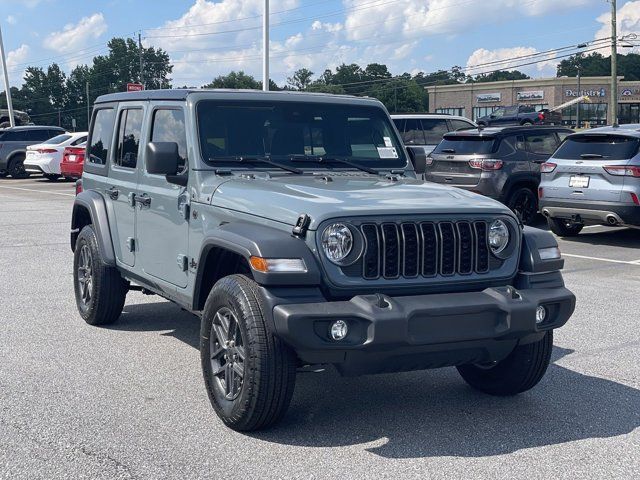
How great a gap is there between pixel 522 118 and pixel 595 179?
87.3ft

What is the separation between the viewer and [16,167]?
32.3 metres

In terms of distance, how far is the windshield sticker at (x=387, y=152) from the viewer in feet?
21.7

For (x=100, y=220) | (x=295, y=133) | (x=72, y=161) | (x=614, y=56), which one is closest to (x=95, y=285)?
(x=100, y=220)

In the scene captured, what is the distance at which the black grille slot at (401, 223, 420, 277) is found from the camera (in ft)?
16.2

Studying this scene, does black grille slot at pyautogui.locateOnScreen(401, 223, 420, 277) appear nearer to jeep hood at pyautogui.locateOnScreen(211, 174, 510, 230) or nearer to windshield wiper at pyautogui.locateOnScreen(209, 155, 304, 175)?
jeep hood at pyautogui.locateOnScreen(211, 174, 510, 230)

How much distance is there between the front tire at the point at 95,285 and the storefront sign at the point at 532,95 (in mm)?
95483

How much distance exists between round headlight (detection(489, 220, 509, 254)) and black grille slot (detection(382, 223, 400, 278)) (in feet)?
2.07

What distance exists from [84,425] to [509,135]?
11.5 m

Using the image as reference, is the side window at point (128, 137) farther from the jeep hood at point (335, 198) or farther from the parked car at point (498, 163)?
the parked car at point (498, 163)

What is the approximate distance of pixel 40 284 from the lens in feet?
32.8

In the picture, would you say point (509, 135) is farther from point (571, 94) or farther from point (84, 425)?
point (571, 94)

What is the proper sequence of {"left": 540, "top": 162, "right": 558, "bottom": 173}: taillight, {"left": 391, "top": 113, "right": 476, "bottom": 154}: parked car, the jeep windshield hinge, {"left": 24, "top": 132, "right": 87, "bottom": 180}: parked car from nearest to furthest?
the jeep windshield hinge < {"left": 540, "top": 162, "right": 558, "bottom": 173}: taillight < {"left": 391, "top": 113, "right": 476, "bottom": 154}: parked car < {"left": 24, "top": 132, "right": 87, "bottom": 180}: parked car

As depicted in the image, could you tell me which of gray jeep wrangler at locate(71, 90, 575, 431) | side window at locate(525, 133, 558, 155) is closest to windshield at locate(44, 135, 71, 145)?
side window at locate(525, 133, 558, 155)

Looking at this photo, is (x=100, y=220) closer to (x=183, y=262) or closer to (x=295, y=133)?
(x=183, y=262)
